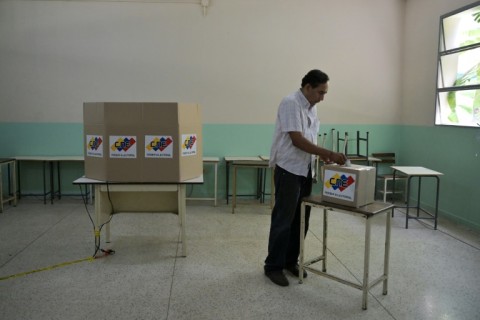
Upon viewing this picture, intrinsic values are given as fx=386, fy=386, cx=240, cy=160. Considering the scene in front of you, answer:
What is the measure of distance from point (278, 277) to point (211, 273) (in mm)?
511

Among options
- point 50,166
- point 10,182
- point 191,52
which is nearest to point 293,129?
point 191,52

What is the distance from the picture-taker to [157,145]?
296 centimetres

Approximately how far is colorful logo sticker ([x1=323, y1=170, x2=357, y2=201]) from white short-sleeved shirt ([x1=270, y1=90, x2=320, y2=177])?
186mm

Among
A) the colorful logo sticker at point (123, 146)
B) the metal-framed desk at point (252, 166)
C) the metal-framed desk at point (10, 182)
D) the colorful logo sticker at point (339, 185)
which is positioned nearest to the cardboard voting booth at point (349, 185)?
the colorful logo sticker at point (339, 185)

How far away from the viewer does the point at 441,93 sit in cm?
462

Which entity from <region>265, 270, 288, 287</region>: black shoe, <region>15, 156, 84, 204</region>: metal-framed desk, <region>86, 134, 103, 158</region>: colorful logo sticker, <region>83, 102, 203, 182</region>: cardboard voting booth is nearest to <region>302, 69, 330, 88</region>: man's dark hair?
<region>83, 102, 203, 182</region>: cardboard voting booth

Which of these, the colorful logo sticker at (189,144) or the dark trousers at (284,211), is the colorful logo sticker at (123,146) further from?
the dark trousers at (284,211)

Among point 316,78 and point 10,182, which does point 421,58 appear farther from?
point 10,182

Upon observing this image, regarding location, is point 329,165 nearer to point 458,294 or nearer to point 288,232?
point 288,232

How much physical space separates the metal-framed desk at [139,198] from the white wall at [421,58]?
3.33 m

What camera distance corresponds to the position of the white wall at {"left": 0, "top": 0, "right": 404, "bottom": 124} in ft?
16.6

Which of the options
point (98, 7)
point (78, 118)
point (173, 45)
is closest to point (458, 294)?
point (173, 45)

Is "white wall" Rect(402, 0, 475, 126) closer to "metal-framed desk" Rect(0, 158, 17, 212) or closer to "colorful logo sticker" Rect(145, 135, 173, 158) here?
"colorful logo sticker" Rect(145, 135, 173, 158)

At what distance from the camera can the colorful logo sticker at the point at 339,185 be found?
236cm
